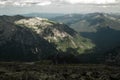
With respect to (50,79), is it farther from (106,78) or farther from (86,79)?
(106,78)

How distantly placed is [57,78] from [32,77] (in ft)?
55.9

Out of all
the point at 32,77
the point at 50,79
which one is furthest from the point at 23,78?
the point at 50,79

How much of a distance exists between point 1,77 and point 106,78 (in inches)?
2753

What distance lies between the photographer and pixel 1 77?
159875 mm

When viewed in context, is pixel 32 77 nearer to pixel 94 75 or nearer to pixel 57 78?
pixel 57 78

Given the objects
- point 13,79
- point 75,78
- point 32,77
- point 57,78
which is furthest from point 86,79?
point 13,79

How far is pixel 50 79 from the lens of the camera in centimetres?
16062

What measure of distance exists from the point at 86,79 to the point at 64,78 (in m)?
15.5

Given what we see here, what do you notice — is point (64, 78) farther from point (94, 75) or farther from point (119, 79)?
point (119, 79)

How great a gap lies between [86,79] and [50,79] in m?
24.1

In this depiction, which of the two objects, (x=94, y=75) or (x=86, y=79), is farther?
(x=94, y=75)

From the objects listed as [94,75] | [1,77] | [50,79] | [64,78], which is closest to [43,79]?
[50,79]

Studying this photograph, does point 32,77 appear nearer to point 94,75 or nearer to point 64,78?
point 64,78

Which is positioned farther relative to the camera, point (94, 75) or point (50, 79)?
point (94, 75)
